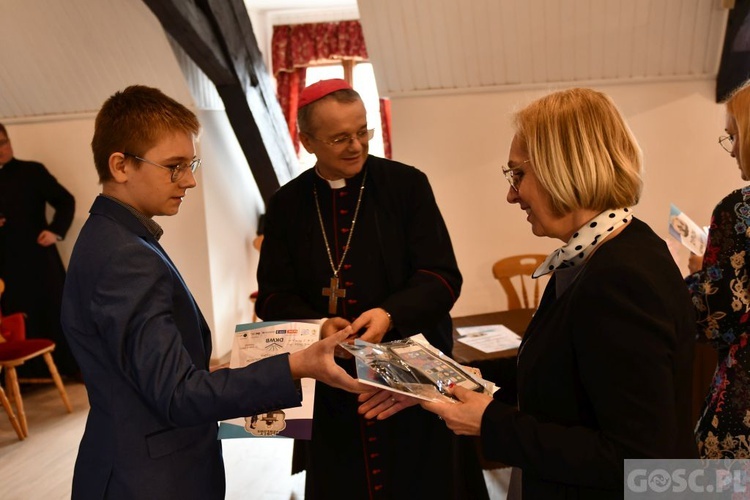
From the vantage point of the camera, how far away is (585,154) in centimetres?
112

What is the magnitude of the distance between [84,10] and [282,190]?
2812 millimetres

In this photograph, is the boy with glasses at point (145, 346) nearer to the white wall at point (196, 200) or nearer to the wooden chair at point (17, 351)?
the wooden chair at point (17, 351)

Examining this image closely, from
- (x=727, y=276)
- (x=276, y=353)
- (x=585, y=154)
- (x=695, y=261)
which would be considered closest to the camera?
(x=585, y=154)

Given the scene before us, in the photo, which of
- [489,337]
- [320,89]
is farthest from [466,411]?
[489,337]

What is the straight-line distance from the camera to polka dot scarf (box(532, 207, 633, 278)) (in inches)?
44.1

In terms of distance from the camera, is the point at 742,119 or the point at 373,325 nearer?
the point at 742,119

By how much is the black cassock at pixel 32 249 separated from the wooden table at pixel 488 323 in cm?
305

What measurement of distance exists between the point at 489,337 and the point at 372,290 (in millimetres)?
1209

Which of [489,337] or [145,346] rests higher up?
[145,346]

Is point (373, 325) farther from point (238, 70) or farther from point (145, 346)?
point (238, 70)

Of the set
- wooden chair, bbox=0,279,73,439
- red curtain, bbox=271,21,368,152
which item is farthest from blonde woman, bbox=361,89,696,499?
red curtain, bbox=271,21,368,152

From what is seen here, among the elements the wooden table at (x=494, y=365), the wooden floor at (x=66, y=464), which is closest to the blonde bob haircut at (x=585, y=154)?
→ the wooden table at (x=494, y=365)

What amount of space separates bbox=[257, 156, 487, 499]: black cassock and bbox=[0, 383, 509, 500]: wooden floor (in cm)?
108

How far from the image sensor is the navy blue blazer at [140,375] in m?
1.10
